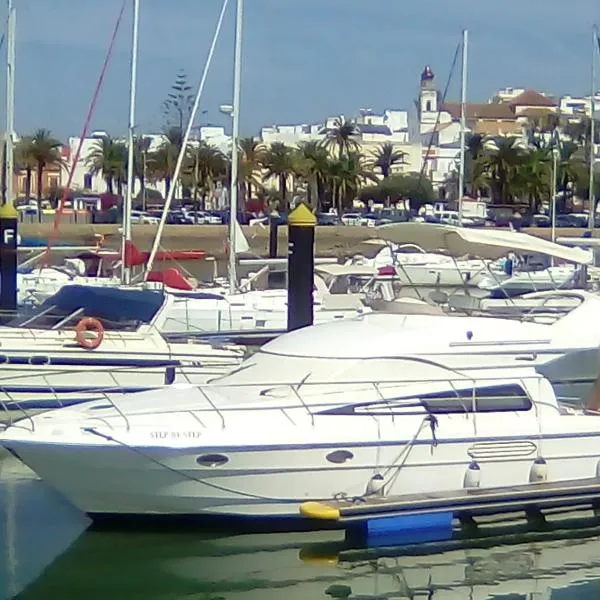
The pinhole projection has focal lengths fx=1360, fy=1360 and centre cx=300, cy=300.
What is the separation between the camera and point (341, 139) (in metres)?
88.2

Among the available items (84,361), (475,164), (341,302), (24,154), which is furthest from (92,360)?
(475,164)

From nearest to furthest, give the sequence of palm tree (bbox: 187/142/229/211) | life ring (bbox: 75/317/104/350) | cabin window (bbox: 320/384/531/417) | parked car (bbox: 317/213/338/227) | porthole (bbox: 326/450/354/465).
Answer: porthole (bbox: 326/450/354/465) < cabin window (bbox: 320/384/531/417) < life ring (bbox: 75/317/104/350) < parked car (bbox: 317/213/338/227) < palm tree (bbox: 187/142/229/211)

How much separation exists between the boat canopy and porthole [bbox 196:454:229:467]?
7014 millimetres

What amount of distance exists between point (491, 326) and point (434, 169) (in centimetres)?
10272

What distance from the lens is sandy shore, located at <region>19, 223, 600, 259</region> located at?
60.9 metres

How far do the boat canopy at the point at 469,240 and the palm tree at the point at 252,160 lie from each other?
202ft

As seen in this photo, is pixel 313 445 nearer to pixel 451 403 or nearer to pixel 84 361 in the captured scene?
pixel 451 403

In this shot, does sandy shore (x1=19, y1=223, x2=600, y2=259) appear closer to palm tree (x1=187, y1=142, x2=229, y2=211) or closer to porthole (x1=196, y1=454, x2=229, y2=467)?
palm tree (x1=187, y1=142, x2=229, y2=211)

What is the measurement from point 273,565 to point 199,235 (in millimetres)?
57173

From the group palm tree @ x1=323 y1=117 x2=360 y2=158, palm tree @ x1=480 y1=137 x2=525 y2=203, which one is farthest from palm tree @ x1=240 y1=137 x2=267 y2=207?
palm tree @ x1=480 y1=137 x2=525 y2=203

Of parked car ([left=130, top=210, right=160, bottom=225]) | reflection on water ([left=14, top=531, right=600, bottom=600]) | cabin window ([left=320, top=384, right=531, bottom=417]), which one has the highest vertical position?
parked car ([left=130, top=210, right=160, bottom=225])

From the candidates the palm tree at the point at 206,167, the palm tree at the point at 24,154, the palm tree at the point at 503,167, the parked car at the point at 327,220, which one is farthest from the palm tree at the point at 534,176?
the palm tree at the point at 24,154

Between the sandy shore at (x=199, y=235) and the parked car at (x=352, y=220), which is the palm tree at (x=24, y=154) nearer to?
the sandy shore at (x=199, y=235)

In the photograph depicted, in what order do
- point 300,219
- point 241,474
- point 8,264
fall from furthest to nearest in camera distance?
point 8,264
point 300,219
point 241,474
